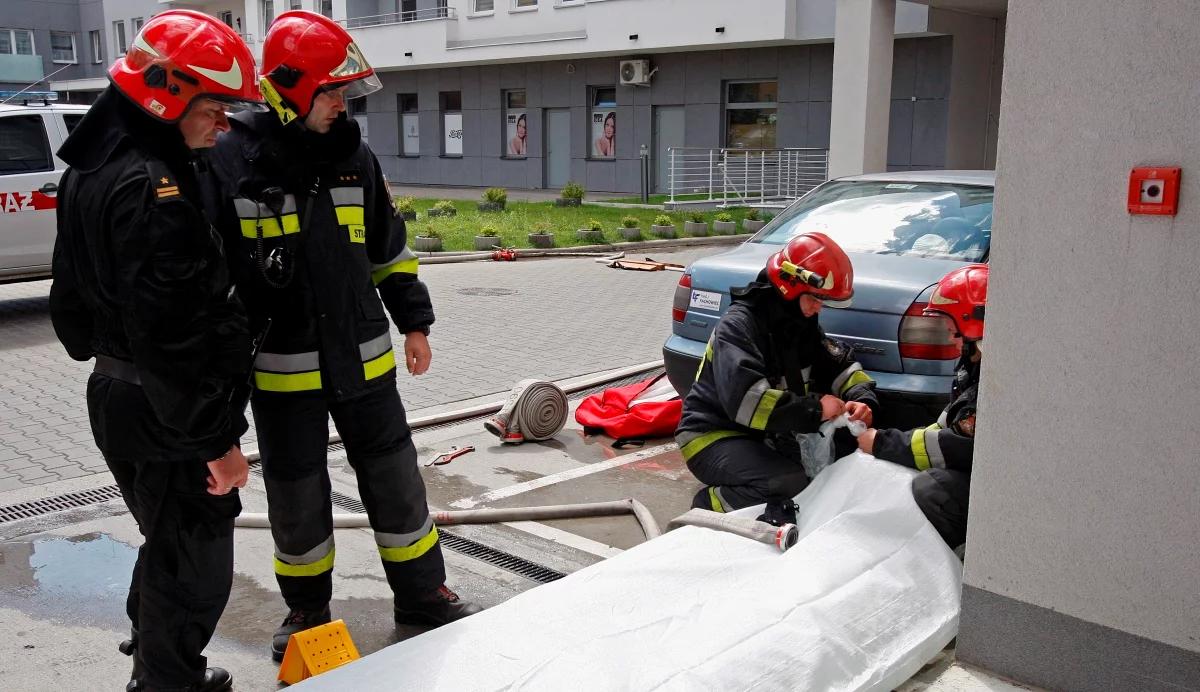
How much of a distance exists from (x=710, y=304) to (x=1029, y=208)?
2838 mm

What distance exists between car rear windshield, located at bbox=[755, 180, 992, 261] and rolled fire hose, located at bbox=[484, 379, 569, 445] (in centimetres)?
148

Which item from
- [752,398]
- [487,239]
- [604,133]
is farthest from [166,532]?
[604,133]

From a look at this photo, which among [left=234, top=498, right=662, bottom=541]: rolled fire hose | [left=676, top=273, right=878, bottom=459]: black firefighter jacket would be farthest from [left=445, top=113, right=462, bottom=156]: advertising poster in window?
[left=676, top=273, right=878, bottom=459]: black firefighter jacket

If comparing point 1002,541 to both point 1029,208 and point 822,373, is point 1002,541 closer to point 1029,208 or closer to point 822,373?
point 1029,208

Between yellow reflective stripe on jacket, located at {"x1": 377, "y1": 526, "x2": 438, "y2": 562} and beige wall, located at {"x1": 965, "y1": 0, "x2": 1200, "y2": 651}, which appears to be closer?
beige wall, located at {"x1": 965, "y1": 0, "x2": 1200, "y2": 651}

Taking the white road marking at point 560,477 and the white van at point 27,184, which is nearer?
the white road marking at point 560,477

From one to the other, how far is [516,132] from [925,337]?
2727 centimetres

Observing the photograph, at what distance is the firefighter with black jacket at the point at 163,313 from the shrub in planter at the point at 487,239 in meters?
13.0

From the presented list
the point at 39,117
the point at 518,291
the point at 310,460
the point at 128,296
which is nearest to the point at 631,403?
the point at 310,460

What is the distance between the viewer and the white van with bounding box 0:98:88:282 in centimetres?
978

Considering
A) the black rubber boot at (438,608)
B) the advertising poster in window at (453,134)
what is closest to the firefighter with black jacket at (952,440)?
the black rubber boot at (438,608)

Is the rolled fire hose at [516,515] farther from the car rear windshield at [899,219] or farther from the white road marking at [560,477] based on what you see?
the car rear windshield at [899,219]

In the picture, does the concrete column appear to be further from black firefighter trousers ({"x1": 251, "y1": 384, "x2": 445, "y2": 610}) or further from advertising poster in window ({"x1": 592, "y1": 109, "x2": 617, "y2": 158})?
black firefighter trousers ({"x1": 251, "y1": 384, "x2": 445, "y2": 610})

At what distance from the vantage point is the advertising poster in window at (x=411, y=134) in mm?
33906
